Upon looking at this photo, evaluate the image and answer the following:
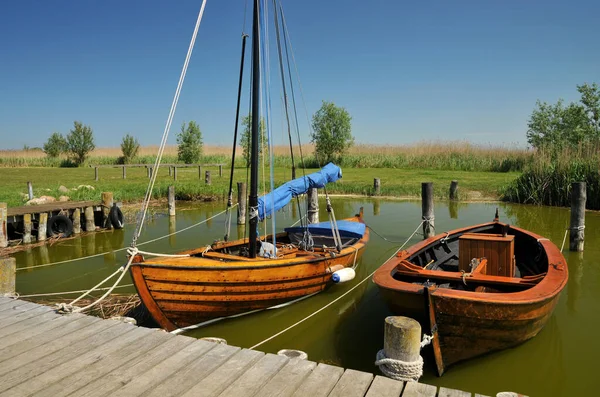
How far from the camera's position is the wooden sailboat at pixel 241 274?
652 centimetres

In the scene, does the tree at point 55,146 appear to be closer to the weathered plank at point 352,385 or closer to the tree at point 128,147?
the tree at point 128,147

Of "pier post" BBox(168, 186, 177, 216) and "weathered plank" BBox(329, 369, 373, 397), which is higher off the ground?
"pier post" BBox(168, 186, 177, 216)

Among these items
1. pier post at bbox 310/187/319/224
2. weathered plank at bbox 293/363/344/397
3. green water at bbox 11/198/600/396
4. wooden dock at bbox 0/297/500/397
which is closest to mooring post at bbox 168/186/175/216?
green water at bbox 11/198/600/396

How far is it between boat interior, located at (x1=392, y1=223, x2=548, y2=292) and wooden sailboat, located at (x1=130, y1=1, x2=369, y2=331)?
1.78 meters

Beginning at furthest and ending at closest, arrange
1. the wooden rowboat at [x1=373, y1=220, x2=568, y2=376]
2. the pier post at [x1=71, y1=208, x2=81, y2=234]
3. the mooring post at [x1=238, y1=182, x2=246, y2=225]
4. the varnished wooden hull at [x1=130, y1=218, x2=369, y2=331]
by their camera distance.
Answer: the mooring post at [x1=238, y1=182, x2=246, y2=225]
the pier post at [x1=71, y1=208, x2=81, y2=234]
the varnished wooden hull at [x1=130, y1=218, x2=369, y2=331]
the wooden rowboat at [x1=373, y1=220, x2=568, y2=376]

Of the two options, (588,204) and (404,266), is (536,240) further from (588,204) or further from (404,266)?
(588,204)

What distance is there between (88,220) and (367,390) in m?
13.7

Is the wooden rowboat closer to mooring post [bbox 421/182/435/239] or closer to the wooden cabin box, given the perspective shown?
the wooden cabin box

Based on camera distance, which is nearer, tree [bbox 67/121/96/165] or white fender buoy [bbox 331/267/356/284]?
white fender buoy [bbox 331/267/356/284]

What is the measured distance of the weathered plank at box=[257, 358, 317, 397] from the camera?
357 centimetres

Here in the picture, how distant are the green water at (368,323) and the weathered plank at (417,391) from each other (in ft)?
6.27

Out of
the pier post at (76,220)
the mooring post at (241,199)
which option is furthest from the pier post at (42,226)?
the mooring post at (241,199)

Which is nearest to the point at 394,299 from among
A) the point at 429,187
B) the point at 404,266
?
the point at 404,266

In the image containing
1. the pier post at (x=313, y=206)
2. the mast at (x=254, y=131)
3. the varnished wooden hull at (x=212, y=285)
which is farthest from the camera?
the pier post at (x=313, y=206)
